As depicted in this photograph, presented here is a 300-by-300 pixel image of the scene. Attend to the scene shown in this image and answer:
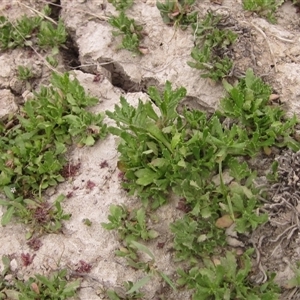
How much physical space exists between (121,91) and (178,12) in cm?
87

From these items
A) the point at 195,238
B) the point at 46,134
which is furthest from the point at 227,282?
the point at 46,134

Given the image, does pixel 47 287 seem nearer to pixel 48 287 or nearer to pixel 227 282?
pixel 48 287

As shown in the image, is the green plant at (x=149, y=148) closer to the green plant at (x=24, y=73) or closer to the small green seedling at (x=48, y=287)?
the small green seedling at (x=48, y=287)

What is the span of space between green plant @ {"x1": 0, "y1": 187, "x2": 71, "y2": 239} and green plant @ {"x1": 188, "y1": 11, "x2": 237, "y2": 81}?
1.56 metres

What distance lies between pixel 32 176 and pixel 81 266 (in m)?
0.82

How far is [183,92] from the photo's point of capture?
3572 mm

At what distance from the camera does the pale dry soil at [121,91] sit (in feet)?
10.9

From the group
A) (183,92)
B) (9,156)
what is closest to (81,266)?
(9,156)

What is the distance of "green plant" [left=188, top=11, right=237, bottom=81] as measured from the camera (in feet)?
12.7

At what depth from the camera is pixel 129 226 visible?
11.1ft

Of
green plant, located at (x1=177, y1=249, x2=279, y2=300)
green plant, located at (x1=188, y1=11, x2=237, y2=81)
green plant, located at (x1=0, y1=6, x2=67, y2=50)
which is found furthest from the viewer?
green plant, located at (x1=0, y1=6, x2=67, y2=50)

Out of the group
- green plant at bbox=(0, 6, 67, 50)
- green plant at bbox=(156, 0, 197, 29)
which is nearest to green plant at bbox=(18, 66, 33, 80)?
green plant at bbox=(0, 6, 67, 50)

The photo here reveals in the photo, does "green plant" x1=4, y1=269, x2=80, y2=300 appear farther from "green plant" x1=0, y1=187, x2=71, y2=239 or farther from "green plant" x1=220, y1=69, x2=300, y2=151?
"green plant" x1=220, y1=69, x2=300, y2=151

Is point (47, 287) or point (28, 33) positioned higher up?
point (28, 33)
